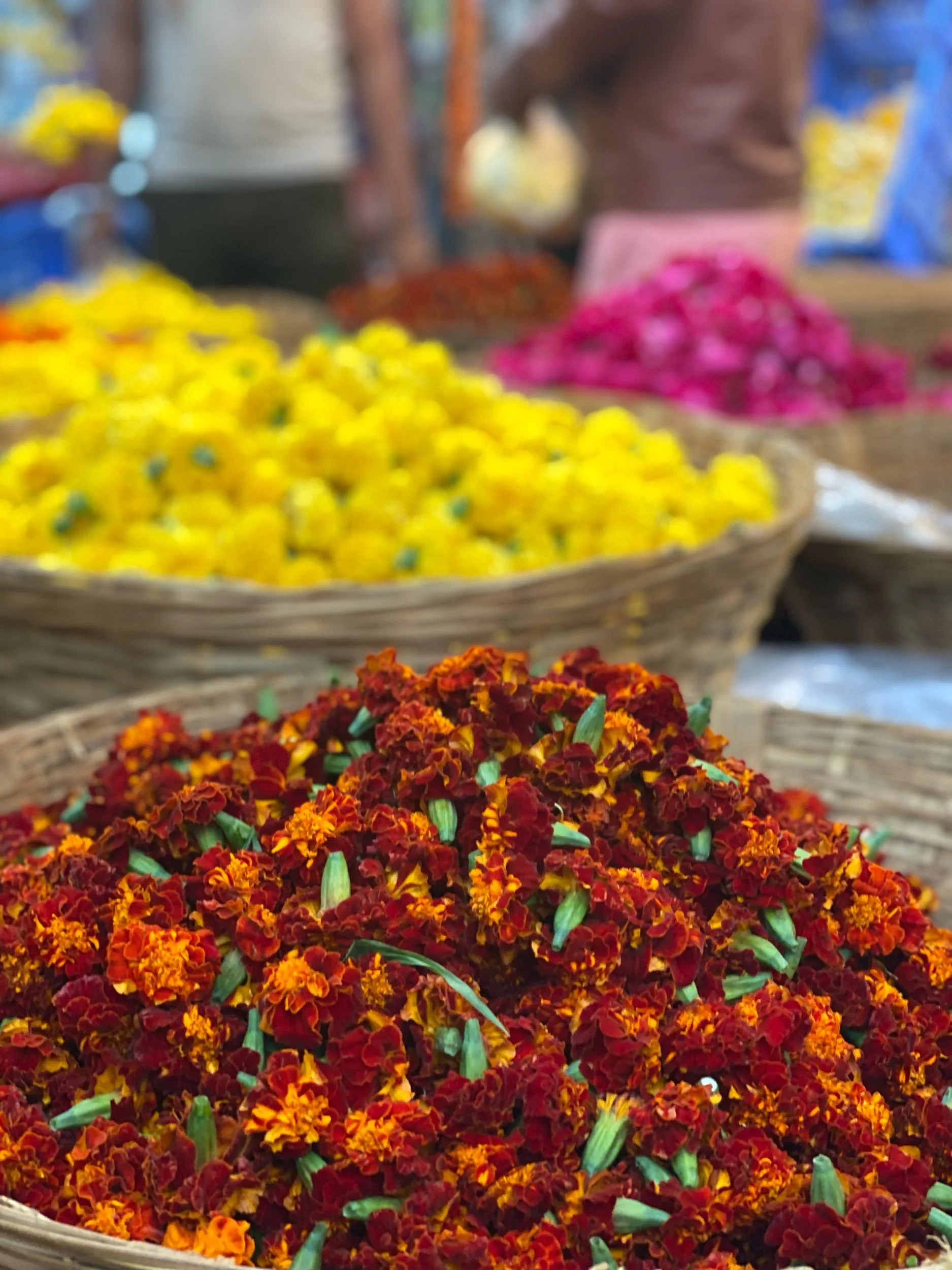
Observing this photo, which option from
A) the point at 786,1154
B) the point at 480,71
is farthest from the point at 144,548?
the point at 480,71

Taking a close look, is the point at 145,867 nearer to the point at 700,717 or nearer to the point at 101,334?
the point at 700,717

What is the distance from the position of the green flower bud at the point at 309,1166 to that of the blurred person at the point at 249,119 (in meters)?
3.11

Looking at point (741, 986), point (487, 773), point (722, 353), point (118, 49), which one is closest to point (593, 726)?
point (487, 773)

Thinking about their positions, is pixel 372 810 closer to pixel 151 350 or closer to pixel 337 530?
pixel 337 530

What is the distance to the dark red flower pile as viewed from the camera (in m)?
2.41

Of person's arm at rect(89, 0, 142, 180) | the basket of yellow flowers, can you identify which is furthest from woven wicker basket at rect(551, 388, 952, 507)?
person's arm at rect(89, 0, 142, 180)

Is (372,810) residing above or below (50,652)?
above

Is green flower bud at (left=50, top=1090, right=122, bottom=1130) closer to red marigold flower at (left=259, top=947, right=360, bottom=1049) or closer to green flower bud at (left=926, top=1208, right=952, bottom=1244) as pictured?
red marigold flower at (left=259, top=947, right=360, bottom=1049)

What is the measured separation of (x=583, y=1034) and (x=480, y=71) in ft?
19.9

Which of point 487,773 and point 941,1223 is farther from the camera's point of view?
point 487,773

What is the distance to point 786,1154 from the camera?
0.74 metres

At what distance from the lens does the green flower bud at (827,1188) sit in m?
0.71

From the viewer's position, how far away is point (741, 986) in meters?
0.81

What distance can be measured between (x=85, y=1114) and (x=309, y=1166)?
5.2 inches
